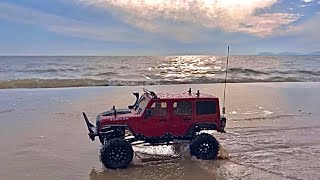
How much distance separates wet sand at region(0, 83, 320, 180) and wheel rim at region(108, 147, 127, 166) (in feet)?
0.98

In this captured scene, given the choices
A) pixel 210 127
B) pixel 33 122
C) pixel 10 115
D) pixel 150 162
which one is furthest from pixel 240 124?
pixel 10 115

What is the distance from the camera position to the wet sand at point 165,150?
9.42 meters

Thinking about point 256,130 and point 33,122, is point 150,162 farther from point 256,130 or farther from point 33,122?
point 33,122

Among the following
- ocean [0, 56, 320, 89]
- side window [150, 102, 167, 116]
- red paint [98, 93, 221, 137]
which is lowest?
ocean [0, 56, 320, 89]

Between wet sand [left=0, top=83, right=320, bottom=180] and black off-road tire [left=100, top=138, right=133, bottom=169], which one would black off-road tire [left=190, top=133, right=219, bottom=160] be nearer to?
wet sand [left=0, top=83, right=320, bottom=180]

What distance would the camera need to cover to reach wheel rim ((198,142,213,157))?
10.4 metres

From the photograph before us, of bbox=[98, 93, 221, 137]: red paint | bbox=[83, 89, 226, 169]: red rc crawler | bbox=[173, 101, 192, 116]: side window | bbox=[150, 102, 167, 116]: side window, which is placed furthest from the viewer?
bbox=[173, 101, 192, 116]: side window

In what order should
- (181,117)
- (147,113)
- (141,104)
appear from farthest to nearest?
(141,104) → (181,117) → (147,113)

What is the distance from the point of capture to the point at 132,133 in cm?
1002

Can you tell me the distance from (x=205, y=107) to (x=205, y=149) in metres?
1.17

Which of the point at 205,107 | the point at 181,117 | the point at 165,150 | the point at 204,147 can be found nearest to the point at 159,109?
the point at 181,117

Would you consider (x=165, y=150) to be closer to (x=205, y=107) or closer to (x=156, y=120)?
(x=156, y=120)

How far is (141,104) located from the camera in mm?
10594

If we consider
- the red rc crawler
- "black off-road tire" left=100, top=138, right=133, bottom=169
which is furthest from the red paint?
"black off-road tire" left=100, top=138, right=133, bottom=169
